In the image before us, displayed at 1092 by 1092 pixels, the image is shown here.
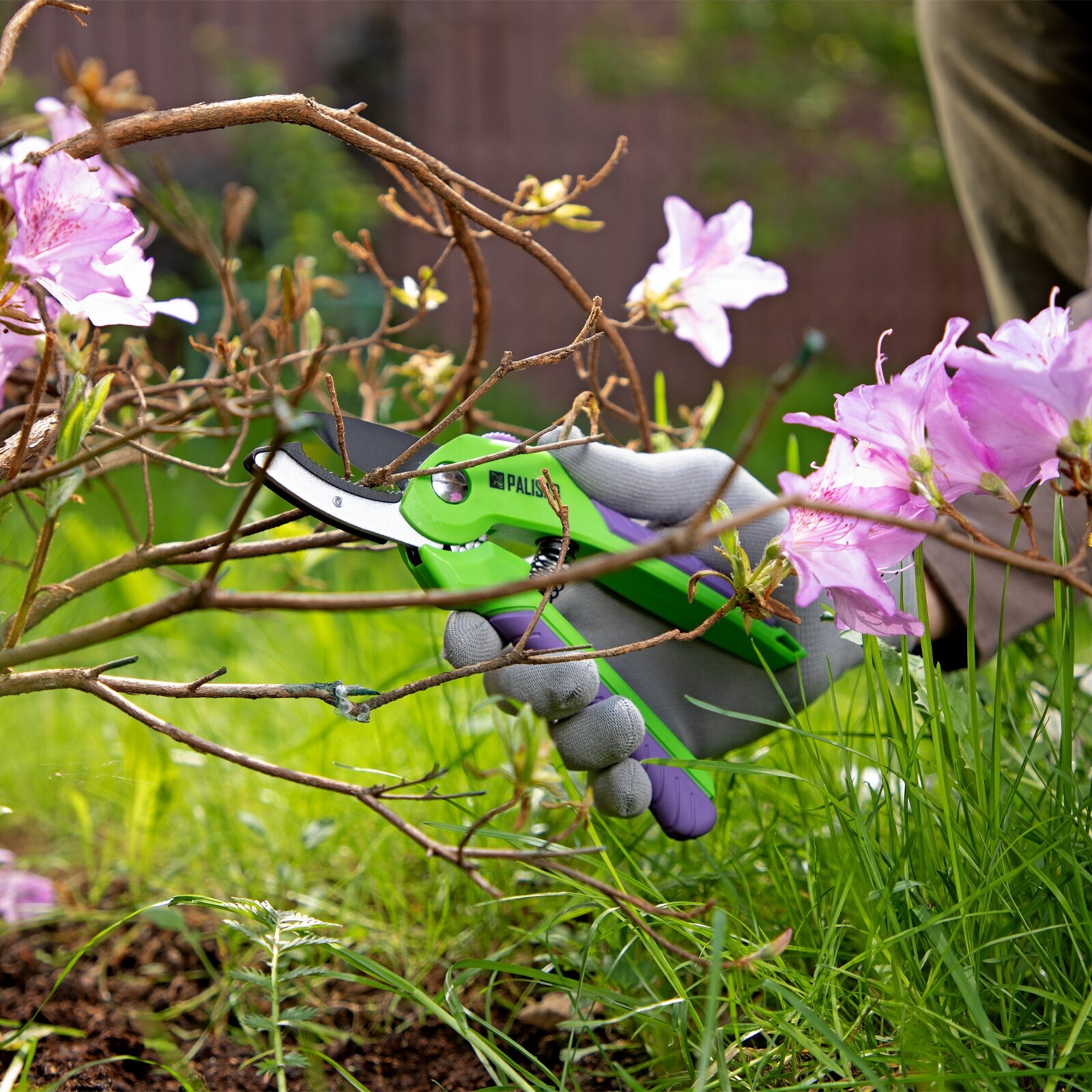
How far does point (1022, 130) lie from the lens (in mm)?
1570

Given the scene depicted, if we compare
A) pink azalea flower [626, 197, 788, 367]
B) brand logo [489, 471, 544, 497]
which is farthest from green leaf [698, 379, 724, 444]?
brand logo [489, 471, 544, 497]

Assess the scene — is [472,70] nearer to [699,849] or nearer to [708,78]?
[708,78]

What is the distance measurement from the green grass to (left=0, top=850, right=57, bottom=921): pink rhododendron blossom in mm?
63

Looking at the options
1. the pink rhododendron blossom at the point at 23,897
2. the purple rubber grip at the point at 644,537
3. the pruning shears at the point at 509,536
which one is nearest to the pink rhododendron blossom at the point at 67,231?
the pruning shears at the point at 509,536

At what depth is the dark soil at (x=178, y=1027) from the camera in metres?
0.83

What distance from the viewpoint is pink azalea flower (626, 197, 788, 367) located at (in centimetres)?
94

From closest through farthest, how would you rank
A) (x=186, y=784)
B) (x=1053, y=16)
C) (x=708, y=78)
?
(x=186, y=784) → (x=1053, y=16) → (x=708, y=78)

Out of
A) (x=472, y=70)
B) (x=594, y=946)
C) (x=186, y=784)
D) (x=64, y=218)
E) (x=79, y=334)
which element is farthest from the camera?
(x=472, y=70)

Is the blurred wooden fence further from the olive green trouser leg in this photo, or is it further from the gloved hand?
the gloved hand

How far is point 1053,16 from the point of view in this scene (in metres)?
1.49

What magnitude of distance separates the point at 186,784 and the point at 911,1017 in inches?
37.0

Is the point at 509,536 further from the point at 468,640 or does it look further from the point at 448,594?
the point at 448,594

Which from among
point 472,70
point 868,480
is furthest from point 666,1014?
point 472,70

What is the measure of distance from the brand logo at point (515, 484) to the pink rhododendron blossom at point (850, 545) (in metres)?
0.21
